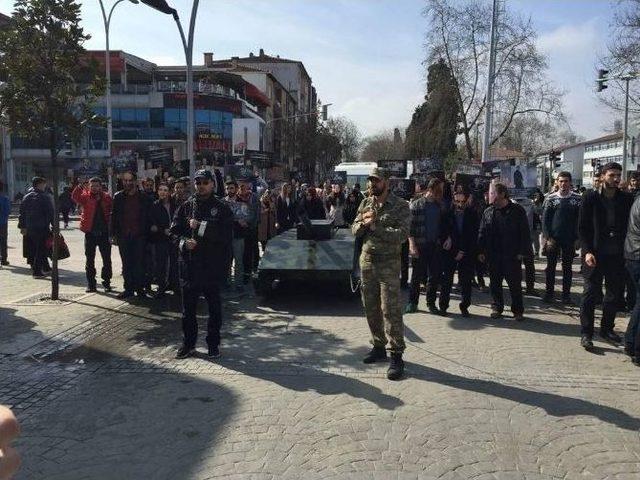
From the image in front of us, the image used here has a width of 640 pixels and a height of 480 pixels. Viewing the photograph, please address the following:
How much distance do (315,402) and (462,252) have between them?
12.8 ft

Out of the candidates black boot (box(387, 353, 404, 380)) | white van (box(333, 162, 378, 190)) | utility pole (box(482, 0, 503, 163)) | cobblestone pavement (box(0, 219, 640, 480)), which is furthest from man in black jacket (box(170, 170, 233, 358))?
white van (box(333, 162, 378, 190))

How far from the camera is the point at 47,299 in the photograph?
858 cm

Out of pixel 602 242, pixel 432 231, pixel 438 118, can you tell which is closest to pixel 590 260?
pixel 602 242

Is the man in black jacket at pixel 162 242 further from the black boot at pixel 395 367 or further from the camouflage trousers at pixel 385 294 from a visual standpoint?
the black boot at pixel 395 367

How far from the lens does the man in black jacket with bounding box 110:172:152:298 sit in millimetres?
8672

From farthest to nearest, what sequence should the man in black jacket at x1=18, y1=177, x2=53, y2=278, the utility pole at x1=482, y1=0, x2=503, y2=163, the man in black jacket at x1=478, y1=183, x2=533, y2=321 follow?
1. the utility pole at x1=482, y1=0, x2=503, y2=163
2. the man in black jacket at x1=18, y1=177, x2=53, y2=278
3. the man in black jacket at x1=478, y1=183, x2=533, y2=321

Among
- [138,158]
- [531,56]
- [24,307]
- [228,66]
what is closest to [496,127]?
[531,56]

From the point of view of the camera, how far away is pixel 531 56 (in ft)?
79.4

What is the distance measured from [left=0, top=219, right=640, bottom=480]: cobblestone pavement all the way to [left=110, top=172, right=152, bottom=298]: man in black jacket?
145 centimetres

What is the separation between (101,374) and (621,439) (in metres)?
4.22

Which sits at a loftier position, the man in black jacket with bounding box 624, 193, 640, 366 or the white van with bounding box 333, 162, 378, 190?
the white van with bounding box 333, 162, 378, 190

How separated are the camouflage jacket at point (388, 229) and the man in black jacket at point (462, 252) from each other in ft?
8.65

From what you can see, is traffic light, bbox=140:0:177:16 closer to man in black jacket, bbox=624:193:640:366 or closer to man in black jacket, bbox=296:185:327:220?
man in black jacket, bbox=296:185:327:220

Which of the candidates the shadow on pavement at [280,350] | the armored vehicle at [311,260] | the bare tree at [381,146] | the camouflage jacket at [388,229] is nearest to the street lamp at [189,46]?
the armored vehicle at [311,260]
